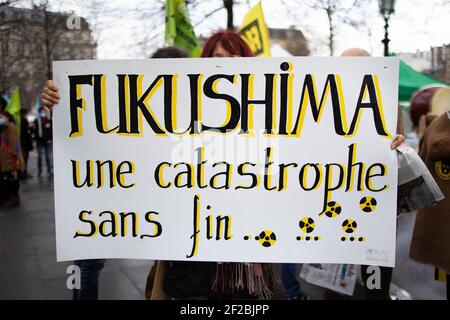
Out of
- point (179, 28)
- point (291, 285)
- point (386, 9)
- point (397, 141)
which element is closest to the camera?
point (397, 141)

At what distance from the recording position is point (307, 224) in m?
1.88

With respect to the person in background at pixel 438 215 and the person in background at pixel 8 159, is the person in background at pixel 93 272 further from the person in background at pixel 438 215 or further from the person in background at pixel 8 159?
the person in background at pixel 8 159

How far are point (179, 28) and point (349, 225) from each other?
2661mm


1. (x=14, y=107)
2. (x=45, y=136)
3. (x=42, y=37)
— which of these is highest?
(x=42, y=37)

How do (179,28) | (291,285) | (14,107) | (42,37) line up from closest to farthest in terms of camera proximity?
(42,37) < (291,285) < (179,28) < (14,107)

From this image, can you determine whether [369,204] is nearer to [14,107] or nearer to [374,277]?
[374,277]

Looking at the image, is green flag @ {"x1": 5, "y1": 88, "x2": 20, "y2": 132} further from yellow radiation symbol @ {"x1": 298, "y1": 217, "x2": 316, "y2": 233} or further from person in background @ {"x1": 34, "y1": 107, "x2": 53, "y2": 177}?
yellow radiation symbol @ {"x1": 298, "y1": 217, "x2": 316, "y2": 233}

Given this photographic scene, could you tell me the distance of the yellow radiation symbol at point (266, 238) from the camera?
→ 6.22 ft

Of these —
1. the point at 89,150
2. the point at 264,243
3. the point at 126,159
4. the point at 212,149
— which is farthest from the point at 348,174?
the point at 89,150

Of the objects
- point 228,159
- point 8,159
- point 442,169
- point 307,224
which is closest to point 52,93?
point 228,159

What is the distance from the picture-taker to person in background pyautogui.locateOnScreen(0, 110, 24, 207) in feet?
22.2

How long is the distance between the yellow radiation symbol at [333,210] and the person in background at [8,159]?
20.1 ft

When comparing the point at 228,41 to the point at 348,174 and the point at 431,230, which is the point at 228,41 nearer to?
the point at 348,174
